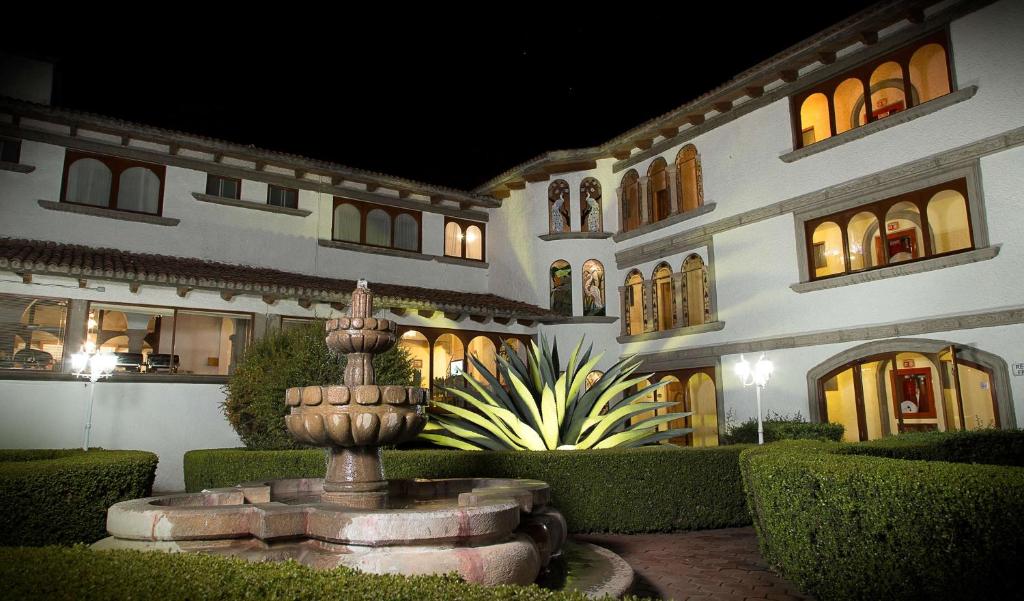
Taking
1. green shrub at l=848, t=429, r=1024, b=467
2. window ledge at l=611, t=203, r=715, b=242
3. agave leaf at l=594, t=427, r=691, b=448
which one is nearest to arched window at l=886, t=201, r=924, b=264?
window ledge at l=611, t=203, r=715, b=242

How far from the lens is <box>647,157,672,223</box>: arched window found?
1961 centimetres

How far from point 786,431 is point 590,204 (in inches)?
404

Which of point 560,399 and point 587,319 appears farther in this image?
point 587,319

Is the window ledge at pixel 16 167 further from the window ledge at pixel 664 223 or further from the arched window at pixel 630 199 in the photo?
the arched window at pixel 630 199

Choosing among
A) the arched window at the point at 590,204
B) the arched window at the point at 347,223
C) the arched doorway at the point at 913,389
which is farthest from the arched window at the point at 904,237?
the arched window at the point at 347,223

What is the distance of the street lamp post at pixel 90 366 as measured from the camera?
13562mm

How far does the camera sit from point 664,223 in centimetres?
1912

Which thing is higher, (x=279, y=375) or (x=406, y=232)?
(x=406, y=232)

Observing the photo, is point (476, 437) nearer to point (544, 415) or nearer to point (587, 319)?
point (544, 415)

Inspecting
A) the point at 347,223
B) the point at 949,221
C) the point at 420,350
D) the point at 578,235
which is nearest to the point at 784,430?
the point at 949,221

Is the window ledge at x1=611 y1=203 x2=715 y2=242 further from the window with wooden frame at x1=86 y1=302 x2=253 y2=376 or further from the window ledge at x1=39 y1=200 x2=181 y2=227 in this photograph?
the window ledge at x1=39 y1=200 x2=181 y2=227

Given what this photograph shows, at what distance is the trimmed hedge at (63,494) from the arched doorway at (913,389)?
1312cm

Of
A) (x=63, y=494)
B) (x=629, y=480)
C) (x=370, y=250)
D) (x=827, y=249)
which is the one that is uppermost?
(x=370, y=250)

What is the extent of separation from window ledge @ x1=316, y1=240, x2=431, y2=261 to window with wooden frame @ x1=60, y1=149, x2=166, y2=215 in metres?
4.48
